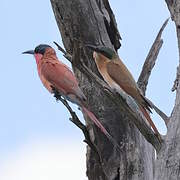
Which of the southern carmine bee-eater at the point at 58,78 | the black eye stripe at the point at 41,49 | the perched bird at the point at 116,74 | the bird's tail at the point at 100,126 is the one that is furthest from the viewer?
the black eye stripe at the point at 41,49

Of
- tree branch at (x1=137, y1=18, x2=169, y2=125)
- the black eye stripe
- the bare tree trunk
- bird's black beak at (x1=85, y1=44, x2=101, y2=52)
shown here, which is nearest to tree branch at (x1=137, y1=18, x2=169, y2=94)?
tree branch at (x1=137, y1=18, x2=169, y2=125)

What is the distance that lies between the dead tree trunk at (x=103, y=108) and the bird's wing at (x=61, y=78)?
0.23ft

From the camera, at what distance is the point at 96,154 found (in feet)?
15.8

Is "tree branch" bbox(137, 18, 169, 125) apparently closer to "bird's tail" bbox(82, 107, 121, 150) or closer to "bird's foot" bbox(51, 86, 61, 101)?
"bird's tail" bbox(82, 107, 121, 150)

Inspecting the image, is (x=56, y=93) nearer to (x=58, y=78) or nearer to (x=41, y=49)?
(x=58, y=78)

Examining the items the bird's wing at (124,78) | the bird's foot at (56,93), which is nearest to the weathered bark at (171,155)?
the bird's wing at (124,78)

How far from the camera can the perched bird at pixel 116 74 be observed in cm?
422

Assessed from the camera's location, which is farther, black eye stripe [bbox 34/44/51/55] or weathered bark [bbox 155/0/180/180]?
black eye stripe [bbox 34/44/51/55]

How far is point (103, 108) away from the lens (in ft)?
16.0

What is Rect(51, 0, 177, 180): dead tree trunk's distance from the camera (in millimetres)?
4605

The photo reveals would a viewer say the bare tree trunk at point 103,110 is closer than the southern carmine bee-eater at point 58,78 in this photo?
Yes

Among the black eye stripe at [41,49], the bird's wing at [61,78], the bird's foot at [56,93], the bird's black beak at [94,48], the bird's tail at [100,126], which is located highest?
the bird's black beak at [94,48]

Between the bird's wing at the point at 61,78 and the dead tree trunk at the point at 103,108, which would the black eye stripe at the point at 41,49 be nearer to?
the bird's wing at the point at 61,78

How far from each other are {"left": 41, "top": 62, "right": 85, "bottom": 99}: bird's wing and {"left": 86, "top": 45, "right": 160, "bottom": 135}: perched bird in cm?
32
